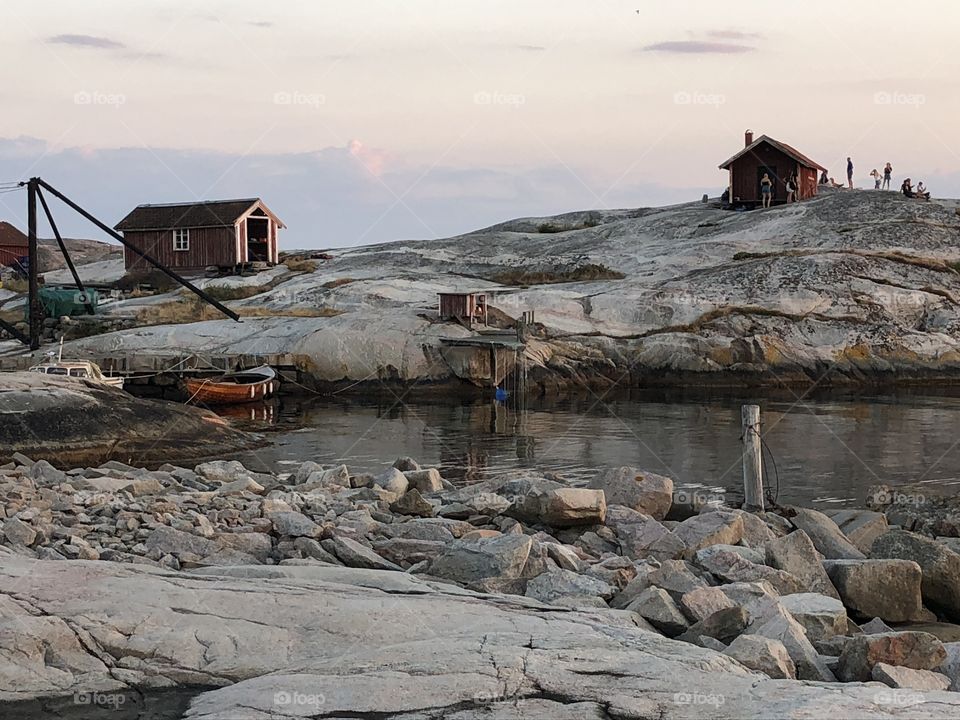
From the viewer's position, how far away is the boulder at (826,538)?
48.2 ft

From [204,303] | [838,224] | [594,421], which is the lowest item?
[594,421]

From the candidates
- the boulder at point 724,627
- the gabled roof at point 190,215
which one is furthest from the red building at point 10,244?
the boulder at point 724,627

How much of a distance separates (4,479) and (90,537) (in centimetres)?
559

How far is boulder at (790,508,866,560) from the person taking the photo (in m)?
14.7

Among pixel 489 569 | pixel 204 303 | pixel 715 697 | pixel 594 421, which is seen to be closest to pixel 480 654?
pixel 715 697

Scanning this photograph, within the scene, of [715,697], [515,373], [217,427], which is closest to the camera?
[715,697]

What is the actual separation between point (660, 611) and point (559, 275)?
46499 mm

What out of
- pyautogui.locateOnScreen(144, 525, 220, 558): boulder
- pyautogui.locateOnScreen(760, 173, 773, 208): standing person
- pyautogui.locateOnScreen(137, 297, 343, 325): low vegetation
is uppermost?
pyautogui.locateOnScreen(760, 173, 773, 208): standing person

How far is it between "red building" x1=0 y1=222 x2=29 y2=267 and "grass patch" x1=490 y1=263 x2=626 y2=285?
40.7 metres

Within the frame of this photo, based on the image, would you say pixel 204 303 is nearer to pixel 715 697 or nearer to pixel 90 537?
pixel 90 537

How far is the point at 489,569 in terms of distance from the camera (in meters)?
11.3

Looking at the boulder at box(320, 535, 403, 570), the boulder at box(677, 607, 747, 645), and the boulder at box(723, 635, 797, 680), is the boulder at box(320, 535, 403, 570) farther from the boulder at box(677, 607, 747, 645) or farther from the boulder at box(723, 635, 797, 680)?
the boulder at box(723, 635, 797, 680)

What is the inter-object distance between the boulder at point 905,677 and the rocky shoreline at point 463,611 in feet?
0.07

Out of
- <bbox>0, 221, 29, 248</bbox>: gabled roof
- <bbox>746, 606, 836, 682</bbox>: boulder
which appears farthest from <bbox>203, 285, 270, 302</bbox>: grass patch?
<bbox>746, 606, 836, 682</bbox>: boulder
